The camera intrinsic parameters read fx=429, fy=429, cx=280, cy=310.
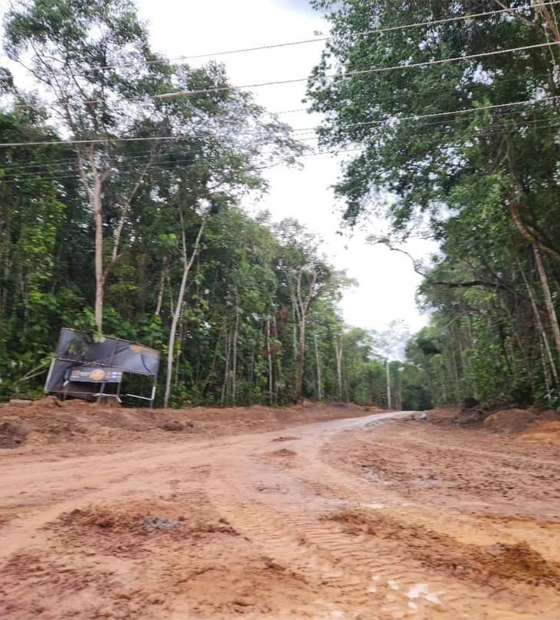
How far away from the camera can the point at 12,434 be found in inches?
365

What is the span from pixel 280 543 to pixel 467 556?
1323 millimetres

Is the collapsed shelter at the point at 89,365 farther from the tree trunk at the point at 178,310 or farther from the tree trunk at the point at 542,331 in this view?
the tree trunk at the point at 542,331

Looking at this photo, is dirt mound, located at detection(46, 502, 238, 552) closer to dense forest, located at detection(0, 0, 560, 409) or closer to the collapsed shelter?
dense forest, located at detection(0, 0, 560, 409)

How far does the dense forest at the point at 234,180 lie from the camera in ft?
38.2

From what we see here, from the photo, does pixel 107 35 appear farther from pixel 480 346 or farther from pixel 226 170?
pixel 480 346

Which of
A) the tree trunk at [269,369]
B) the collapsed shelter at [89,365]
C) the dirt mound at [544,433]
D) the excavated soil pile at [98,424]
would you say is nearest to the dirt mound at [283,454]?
the excavated soil pile at [98,424]

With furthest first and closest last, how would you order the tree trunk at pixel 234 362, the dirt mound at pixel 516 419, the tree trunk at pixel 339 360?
the tree trunk at pixel 339 360, the tree trunk at pixel 234 362, the dirt mound at pixel 516 419

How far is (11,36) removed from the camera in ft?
47.3

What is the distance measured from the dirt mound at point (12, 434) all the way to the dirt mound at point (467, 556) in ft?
26.6

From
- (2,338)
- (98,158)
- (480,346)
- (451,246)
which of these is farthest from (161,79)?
(480,346)

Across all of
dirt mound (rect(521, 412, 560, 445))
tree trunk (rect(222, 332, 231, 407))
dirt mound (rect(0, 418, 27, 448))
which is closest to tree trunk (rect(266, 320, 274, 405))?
tree trunk (rect(222, 332, 231, 407))

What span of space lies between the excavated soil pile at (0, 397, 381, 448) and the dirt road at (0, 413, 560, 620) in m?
3.33

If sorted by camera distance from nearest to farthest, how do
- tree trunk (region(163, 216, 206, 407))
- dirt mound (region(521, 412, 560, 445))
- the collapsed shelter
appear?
dirt mound (region(521, 412, 560, 445)) → the collapsed shelter → tree trunk (region(163, 216, 206, 407))

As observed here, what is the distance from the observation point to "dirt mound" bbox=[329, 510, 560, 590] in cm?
263
